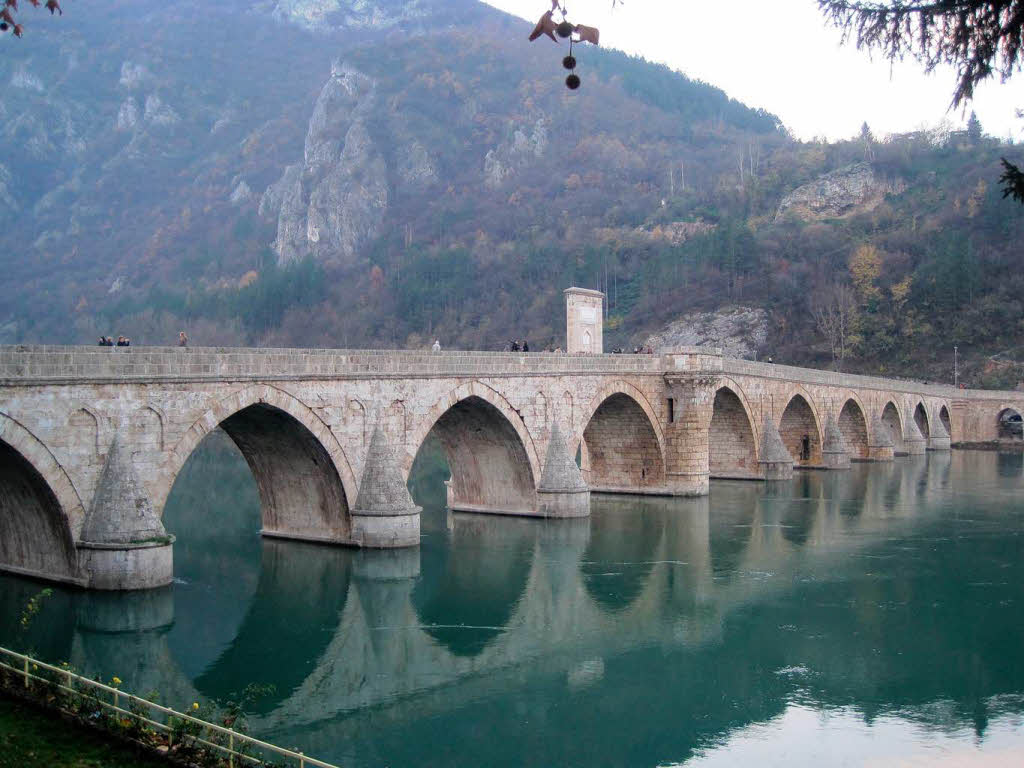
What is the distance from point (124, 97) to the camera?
130 metres

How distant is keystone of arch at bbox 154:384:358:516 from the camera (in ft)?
57.6

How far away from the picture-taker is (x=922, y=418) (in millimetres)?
58375

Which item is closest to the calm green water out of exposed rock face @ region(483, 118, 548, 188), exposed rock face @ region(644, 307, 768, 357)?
exposed rock face @ region(644, 307, 768, 357)

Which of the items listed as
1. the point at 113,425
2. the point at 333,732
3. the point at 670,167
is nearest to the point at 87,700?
the point at 333,732

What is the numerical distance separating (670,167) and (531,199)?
52.7 ft

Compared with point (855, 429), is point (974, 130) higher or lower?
higher

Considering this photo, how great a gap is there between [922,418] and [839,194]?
3847 cm

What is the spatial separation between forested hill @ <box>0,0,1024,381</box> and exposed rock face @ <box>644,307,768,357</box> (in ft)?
4.87

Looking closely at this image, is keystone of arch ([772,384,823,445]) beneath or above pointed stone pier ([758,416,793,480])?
above

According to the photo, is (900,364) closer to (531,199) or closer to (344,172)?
(531,199)

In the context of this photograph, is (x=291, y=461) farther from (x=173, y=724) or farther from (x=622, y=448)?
(x=622, y=448)

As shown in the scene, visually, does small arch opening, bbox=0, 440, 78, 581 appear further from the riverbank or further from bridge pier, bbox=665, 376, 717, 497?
bridge pier, bbox=665, 376, 717, 497

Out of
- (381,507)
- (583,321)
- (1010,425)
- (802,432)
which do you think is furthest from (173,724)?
(1010,425)

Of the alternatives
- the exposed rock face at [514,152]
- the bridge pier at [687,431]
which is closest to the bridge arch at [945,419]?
the bridge pier at [687,431]
